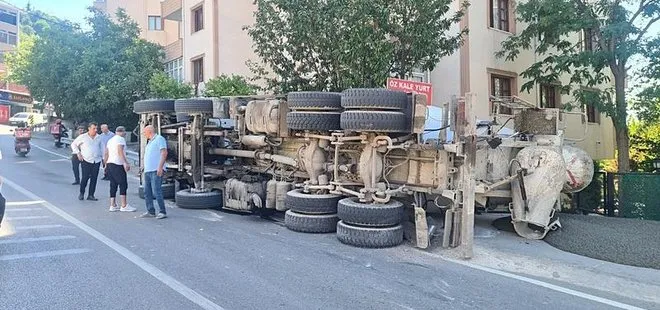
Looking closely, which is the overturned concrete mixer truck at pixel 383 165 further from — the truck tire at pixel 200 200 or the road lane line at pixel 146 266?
the road lane line at pixel 146 266

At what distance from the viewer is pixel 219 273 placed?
17.3ft

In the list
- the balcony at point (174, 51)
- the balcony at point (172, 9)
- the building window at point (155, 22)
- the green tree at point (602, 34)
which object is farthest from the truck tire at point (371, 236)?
the building window at point (155, 22)

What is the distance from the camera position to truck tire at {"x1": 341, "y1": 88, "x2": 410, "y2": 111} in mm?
6812

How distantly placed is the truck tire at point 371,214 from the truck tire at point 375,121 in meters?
1.07

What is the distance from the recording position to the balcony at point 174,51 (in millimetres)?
25969

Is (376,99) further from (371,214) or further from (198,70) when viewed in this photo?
(198,70)

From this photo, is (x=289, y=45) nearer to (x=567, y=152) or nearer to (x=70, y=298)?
(x=567, y=152)

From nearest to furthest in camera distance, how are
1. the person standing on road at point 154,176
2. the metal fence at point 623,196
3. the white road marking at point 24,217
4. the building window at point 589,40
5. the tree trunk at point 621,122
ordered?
the white road marking at point 24,217 < the person standing on road at point 154,176 < the metal fence at point 623,196 < the tree trunk at point 621,122 < the building window at point 589,40

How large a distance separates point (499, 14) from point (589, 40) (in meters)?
3.46

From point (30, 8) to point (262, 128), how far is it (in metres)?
77.3

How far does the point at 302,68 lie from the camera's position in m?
13.9

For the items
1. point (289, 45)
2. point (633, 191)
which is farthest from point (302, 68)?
point (633, 191)

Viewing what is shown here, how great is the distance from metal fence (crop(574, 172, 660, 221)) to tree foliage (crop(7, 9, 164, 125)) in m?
20.1

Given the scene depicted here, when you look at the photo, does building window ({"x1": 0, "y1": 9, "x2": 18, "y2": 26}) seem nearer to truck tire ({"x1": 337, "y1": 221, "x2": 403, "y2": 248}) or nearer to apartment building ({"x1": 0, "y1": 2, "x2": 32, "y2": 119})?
apartment building ({"x1": 0, "y1": 2, "x2": 32, "y2": 119})
